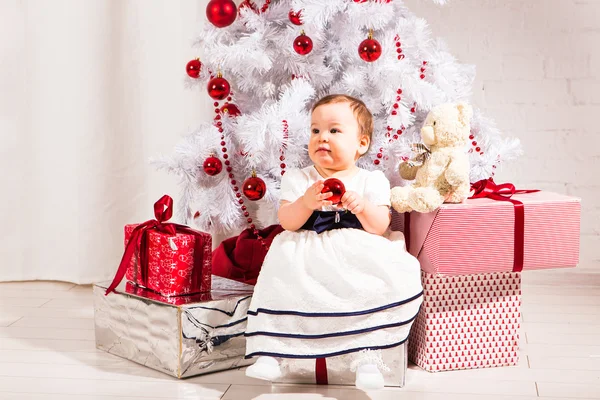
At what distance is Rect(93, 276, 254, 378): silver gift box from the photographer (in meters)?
1.85

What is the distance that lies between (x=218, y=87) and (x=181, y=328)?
27.9 inches

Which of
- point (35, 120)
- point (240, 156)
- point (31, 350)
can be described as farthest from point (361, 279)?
point (35, 120)

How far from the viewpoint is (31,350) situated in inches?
82.9

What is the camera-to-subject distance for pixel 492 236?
183cm

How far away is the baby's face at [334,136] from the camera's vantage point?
6.01ft

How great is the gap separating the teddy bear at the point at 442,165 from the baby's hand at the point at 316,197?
8.7 inches

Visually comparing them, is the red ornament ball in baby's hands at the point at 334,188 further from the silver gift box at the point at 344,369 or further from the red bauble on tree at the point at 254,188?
the red bauble on tree at the point at 254,188

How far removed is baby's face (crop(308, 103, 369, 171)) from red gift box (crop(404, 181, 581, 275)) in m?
0.24

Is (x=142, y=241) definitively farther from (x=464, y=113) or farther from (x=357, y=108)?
(x=464, y=113)

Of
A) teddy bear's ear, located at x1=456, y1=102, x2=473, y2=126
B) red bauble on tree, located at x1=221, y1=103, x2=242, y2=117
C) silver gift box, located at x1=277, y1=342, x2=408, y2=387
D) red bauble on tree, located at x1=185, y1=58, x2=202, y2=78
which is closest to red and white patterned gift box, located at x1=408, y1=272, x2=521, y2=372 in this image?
silver gift box, located at x1=277, y1=342, x2=408, y2=387

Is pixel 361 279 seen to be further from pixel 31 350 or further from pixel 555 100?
pixel 555 100

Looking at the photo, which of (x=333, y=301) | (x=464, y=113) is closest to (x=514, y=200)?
(x=464, y=113)

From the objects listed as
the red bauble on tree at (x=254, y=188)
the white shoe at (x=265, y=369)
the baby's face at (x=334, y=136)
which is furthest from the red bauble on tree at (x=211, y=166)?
the white shoe at (x=265, y=369)

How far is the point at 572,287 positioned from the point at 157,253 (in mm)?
1635
